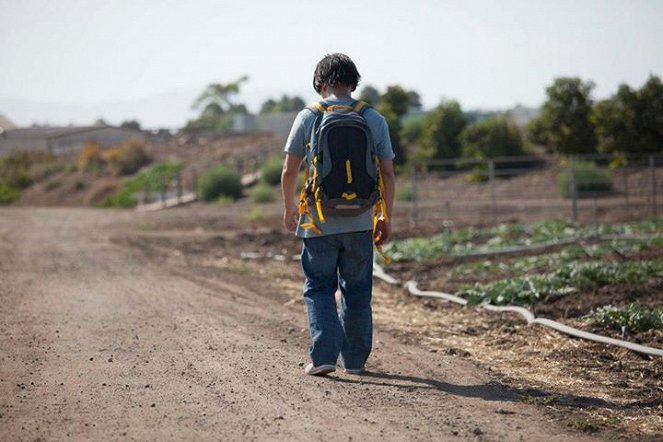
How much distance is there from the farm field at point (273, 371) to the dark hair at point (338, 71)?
2.00 meters

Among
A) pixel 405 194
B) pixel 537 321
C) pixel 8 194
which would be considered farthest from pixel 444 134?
pixel 537 321

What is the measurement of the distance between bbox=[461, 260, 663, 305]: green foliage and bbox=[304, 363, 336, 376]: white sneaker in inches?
159

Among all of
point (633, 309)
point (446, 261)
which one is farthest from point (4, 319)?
point (446, 261)

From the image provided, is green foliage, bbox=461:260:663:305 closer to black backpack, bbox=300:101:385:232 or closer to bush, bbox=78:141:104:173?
black backpack, bbox=300:101:385:232

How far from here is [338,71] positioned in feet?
23.7

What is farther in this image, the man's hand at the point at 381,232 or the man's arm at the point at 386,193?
the man's hand at the point at 381,232

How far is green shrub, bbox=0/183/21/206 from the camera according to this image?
4717cm

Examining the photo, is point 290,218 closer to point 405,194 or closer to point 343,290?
point 343,290

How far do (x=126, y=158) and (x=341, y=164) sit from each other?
46794 millimetres

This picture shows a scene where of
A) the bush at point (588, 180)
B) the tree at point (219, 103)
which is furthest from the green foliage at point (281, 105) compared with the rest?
the bush at point (588, 180)

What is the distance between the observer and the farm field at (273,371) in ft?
19.1

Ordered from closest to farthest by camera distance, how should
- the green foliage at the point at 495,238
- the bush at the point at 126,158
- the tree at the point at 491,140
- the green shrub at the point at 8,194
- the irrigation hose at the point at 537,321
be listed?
the irrigation hose at the point at 537,321 < the green foliage at the point at 495,238 < the tree at the point at 491,140 < the green shrub at the point at 8,194 < the bush at the point at 126,158

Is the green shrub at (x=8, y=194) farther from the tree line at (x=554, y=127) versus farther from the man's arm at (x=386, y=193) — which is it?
the man's arm at (x=386, y=193)

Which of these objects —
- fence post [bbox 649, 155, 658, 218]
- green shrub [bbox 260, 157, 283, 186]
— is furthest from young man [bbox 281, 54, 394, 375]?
green shrub [bbox 260, 157, 283, 186]
